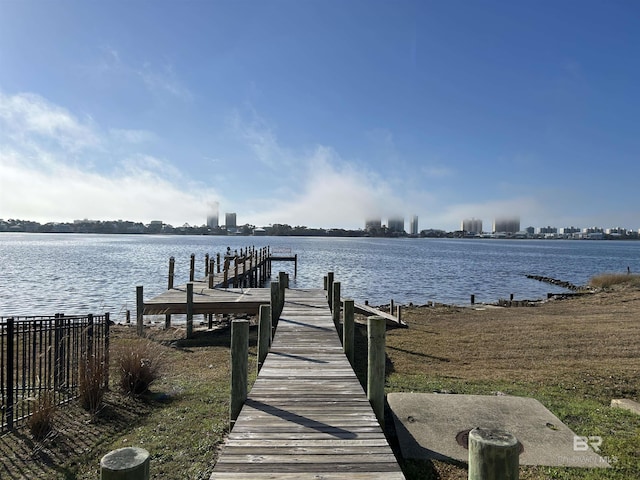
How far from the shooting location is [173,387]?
915 cm

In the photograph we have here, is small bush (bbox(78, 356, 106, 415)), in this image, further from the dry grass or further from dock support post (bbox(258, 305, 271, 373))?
the dry grass

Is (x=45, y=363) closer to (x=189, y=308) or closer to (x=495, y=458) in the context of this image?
(x=495, y=458)

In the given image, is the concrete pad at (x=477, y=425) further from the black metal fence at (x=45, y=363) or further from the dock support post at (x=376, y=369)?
the black metal fence at (x=45, y=363)

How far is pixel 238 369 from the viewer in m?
5.77

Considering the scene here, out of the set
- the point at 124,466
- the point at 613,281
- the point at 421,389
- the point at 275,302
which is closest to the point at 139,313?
the point at 275,302

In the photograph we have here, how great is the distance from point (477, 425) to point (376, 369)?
1892 millimetres

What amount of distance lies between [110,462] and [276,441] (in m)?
2.32

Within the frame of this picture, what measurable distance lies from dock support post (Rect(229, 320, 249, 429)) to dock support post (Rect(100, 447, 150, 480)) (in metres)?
3.26

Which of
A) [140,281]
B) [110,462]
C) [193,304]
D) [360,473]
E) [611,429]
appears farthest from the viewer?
[140,281]

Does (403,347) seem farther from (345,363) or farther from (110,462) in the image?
(110,462)

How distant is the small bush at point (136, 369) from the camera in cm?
827

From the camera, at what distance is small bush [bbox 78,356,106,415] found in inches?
291

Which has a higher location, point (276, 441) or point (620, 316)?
point (276, 441)

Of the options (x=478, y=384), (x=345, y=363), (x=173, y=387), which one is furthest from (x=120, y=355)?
(x=478, y=384)
